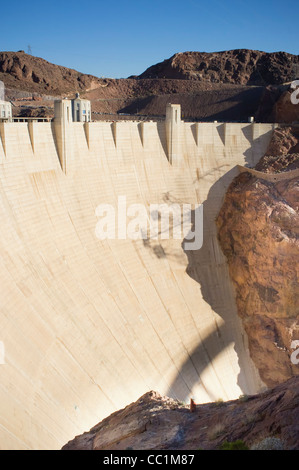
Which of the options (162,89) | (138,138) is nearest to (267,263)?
(138,138)

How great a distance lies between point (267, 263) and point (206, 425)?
13.9m

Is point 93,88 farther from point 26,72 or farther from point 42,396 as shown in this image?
point 42,396

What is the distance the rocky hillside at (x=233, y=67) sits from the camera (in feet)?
187

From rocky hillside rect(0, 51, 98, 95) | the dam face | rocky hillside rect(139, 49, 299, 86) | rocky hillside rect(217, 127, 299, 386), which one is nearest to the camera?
the dam face

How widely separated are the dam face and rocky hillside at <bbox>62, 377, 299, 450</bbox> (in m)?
2.89

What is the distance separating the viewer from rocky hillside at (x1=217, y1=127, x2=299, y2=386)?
2184 centimetres

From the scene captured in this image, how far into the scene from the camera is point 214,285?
75.0ft

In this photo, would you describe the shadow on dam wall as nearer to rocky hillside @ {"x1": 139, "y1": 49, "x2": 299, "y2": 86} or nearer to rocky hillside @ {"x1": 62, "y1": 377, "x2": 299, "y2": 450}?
rocky hillside @ {"x1": 62, "y1": 377, "x2": 299, "y2": 450}

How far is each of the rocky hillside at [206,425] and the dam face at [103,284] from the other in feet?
9.50

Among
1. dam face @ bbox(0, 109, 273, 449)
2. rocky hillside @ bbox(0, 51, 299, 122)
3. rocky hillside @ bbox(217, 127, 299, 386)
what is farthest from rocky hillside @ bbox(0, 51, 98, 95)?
rocky hillside @ bbox(217, 127, 299, 386)

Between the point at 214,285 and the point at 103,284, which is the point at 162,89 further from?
the point at 103,284

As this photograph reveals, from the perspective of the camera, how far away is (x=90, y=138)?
66.7 feet

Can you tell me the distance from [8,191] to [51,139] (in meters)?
3.65
